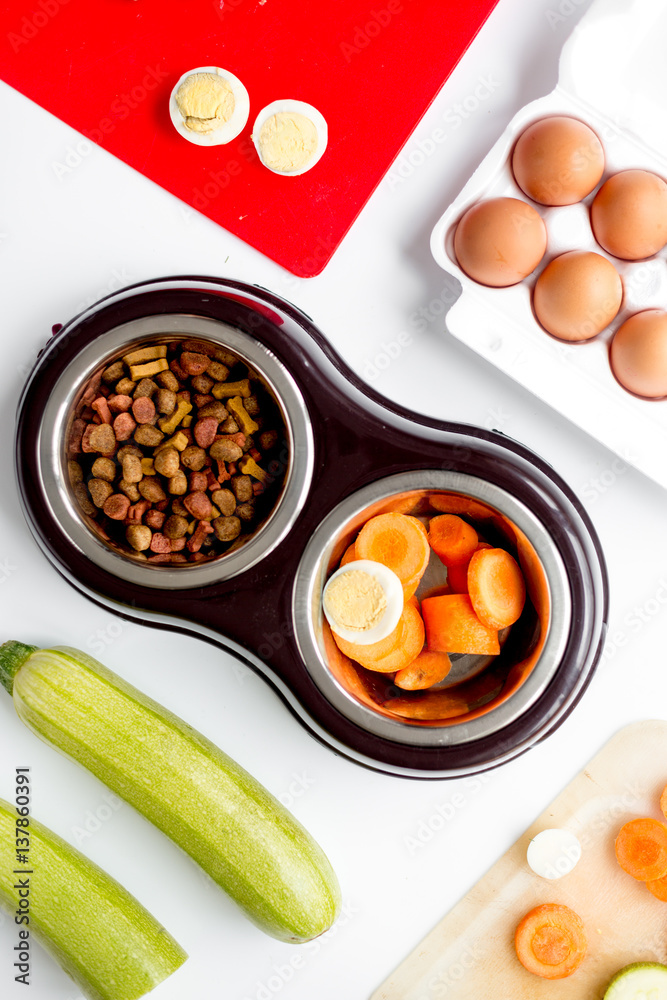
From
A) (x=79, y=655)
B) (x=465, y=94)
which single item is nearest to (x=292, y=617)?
(x=79, y=655)

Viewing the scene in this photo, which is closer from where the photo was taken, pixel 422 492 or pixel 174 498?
pixel 422 492

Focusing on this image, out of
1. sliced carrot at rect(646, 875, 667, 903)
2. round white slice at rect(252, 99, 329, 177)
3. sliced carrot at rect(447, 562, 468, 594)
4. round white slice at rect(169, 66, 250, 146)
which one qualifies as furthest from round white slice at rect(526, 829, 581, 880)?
round white slice at rect(169, 66, 250, 146)

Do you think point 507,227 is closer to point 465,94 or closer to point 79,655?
point 465,94

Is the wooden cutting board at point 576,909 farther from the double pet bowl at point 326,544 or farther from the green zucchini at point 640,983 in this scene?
the double pet bowl at point 326,544

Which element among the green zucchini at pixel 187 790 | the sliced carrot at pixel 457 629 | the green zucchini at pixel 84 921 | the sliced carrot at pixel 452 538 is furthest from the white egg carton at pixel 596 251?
the green zucchini at pixel 84 921

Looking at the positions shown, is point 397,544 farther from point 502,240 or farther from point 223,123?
point 223,123

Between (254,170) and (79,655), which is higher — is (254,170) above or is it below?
above

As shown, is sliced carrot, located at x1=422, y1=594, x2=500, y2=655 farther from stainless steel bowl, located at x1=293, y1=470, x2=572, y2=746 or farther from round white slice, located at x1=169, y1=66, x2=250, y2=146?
round white slice, located at x1=169, y1=66, x2=250, y2=146
